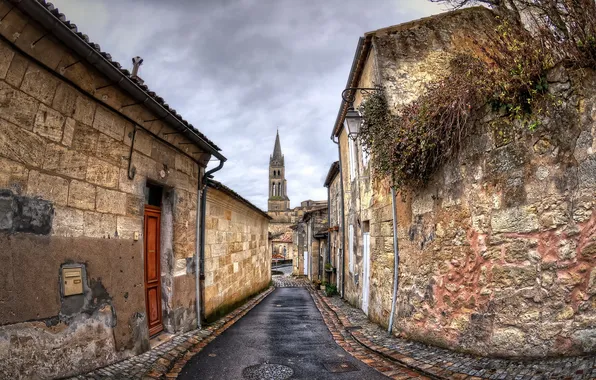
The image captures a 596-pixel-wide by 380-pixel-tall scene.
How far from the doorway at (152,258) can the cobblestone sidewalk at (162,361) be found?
0.45 m

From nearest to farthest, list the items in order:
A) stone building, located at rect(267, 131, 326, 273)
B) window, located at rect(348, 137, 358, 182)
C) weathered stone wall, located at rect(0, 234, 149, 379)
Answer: weathered stone wall, located at rect(0, 234, 149, 379)
window, located at rect(348, 137, 358, 182)
stone building, located at rect(267, 131, 326, 273)

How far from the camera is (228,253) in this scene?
32.3ft

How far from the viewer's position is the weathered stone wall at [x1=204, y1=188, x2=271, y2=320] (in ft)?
26.6

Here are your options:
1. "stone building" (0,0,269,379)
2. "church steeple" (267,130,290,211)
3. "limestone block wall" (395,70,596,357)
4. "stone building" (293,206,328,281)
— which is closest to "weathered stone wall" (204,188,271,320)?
"stone building" (0,0,269,379)

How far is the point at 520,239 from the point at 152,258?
16.7ft

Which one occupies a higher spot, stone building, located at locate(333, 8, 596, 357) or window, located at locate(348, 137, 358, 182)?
window, located at locate(348, 137, 358, 182)

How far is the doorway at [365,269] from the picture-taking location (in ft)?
27.5

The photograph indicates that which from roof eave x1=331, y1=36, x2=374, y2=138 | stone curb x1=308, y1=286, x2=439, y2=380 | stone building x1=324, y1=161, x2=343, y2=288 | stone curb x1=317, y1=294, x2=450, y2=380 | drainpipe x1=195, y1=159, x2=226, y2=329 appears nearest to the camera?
stone curb x1=317, y1=294, x2=450, y2=380

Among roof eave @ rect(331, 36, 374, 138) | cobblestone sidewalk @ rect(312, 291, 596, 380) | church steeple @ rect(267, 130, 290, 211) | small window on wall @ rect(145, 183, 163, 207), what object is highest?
church steeple @ rect(267, 130, 290, 211)

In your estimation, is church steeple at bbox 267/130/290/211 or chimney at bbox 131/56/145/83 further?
church steeple at bbox 267/130/290/211

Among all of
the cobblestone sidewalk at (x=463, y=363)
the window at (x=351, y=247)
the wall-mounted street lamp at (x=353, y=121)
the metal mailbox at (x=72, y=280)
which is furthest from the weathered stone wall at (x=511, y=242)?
the window at (x=351, y=247)

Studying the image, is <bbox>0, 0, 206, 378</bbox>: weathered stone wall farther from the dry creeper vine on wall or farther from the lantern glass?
the dry creeper vine on wall

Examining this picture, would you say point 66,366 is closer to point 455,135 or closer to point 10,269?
point 10,269

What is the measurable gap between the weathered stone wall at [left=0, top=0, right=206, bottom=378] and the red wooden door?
2.08 ft
